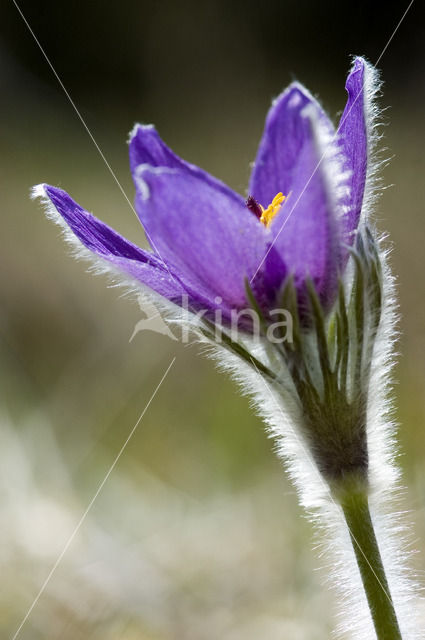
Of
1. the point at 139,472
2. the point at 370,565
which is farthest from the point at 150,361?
the point at 370,565

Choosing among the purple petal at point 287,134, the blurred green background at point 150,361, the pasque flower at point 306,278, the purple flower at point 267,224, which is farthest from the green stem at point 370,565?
the blurred green background at point 150,361

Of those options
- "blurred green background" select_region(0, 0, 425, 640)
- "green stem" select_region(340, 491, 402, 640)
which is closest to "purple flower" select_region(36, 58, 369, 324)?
"green stem" select_region(340, 491, 402, 640)

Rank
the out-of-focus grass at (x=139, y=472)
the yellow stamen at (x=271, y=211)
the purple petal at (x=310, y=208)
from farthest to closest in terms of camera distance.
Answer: the out-of-focus grass at (x=139, y=472), the yellow stamen at (x=271, y=211), the purple petal at (x=310, y=208)

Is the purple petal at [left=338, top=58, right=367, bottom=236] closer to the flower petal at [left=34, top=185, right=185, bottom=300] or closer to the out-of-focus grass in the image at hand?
the flower petal at [left=34, top=185, right=185, bottom=300]

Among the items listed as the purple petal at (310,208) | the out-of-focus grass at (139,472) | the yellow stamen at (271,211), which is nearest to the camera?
the purple petal at (310,208)

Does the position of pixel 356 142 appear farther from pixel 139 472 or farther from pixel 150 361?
pixel 150 361

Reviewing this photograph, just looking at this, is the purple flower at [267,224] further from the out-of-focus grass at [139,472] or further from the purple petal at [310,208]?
the out-of-focus grass at [139,472]

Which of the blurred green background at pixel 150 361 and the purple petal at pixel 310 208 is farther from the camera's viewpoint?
the blurred green background at pixel 150 361
